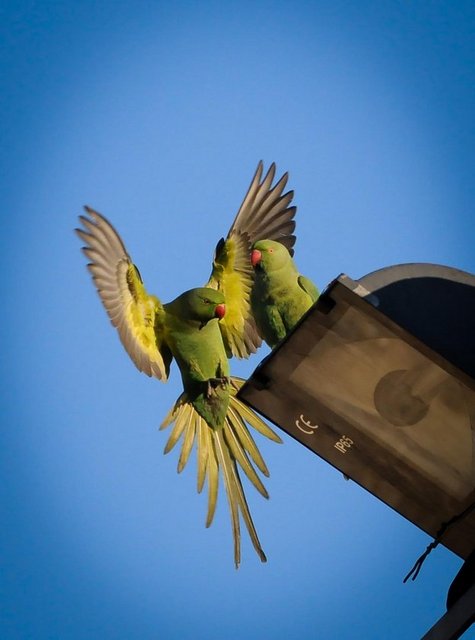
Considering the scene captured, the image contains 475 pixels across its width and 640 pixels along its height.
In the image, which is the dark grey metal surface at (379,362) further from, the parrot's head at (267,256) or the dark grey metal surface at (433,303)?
the parrot's head at (267,256)

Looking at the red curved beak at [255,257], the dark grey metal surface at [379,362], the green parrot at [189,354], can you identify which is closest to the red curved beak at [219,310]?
the green parrot at [189,354]

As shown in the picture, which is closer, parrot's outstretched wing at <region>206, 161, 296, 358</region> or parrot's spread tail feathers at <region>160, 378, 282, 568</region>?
parrot's spread tail feathers at <region>160, 378, 282, 568</region>

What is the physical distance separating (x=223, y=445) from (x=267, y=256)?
138 centimetres

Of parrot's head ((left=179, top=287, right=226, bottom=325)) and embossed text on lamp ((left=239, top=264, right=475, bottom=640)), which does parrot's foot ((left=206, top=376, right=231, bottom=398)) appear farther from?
embossed text on lamp ((left=239, top=264, right=475, bottom=640))

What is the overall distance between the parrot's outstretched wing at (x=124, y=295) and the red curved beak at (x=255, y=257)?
0.73 m

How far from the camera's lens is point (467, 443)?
218 cm

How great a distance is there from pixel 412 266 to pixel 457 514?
0.63 m

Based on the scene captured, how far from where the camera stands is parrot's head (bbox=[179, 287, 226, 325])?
6.18 metres

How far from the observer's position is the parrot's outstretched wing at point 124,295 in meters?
6.34

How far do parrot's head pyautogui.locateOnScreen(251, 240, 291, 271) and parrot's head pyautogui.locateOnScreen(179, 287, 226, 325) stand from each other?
414mm

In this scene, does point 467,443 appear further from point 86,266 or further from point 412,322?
point 86,266

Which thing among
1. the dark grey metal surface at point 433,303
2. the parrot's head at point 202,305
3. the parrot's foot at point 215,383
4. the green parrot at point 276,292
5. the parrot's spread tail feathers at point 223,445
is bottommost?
the parrot's spread tail feathers at point 223,445

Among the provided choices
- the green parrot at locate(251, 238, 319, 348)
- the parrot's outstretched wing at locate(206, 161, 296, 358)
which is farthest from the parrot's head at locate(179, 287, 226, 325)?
the parrot's outstretched wing at locate(206, 161, 296, 358)

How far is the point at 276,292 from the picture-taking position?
6.32 meters
